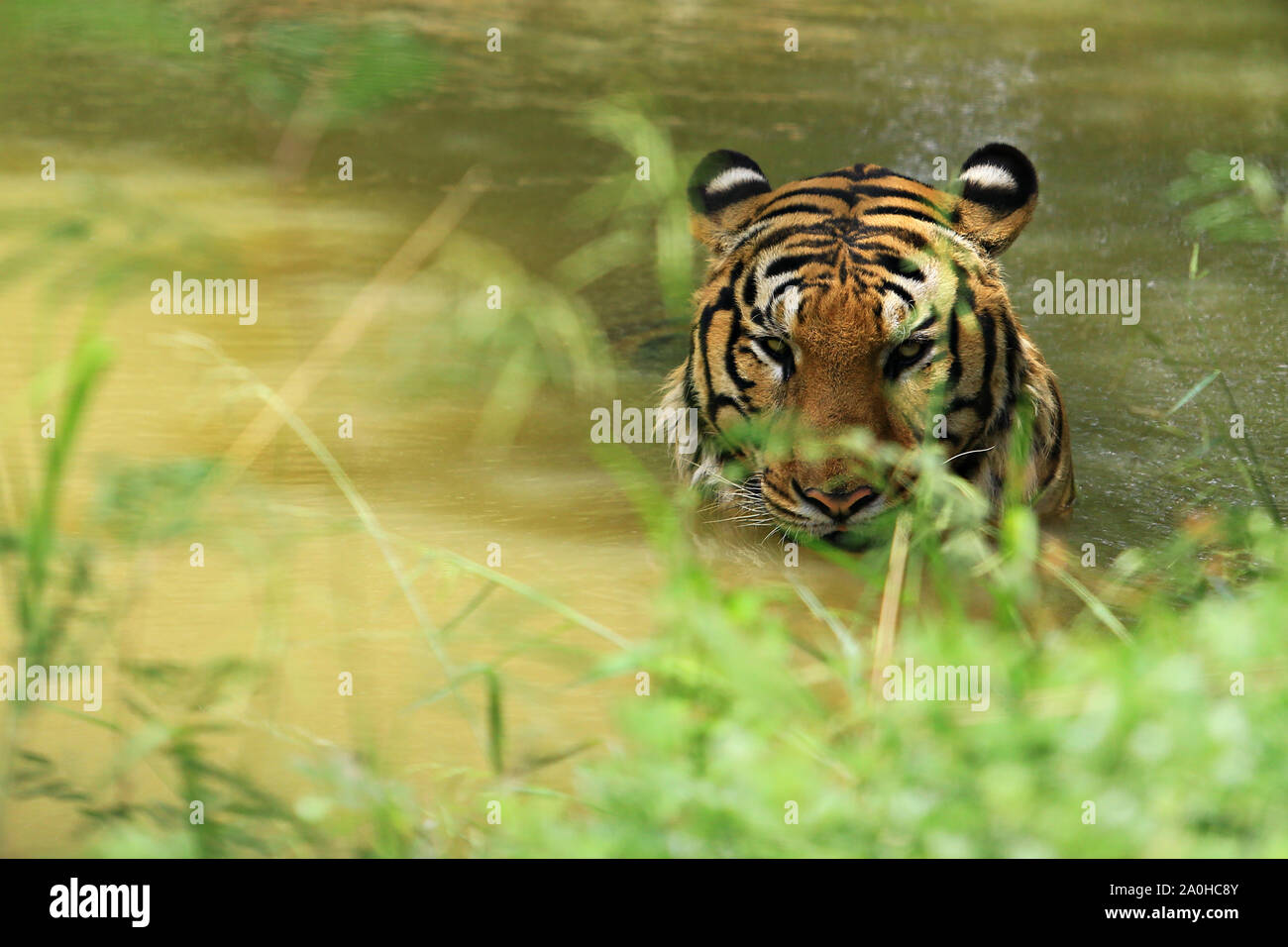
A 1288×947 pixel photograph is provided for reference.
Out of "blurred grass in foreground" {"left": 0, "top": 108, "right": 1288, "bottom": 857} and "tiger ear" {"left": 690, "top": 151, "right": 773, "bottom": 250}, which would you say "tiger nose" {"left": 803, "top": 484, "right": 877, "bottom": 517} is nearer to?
"blurred grass in foreground" {"left": 0, "top": 108, "right": 1288, "bottom": 857}

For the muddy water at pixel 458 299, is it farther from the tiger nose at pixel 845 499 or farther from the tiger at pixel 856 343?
the tiger nose at pixel 845 499

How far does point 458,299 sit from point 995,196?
2.32 meters

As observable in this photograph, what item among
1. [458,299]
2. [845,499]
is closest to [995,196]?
[845,499]

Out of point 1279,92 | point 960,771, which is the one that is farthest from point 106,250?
point 1279,92

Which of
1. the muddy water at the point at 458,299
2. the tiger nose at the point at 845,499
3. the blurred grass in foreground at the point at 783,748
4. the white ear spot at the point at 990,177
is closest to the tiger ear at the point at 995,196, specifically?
the white ear spot at the point at 990,177

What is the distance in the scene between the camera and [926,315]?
4.12 metres

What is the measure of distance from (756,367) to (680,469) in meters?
0.65

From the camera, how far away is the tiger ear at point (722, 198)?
4758 millimetres

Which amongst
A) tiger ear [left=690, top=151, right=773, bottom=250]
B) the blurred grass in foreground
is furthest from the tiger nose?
tiger ear [left=690, top=151, right=773, bottom=250]

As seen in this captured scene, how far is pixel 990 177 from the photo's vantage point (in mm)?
4406

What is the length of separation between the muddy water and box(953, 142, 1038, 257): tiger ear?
0.59m

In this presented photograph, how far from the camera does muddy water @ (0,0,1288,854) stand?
3207 mm

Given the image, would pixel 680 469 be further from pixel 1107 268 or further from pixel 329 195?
pixel 329 195

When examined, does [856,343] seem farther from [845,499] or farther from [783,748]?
[783,748]
